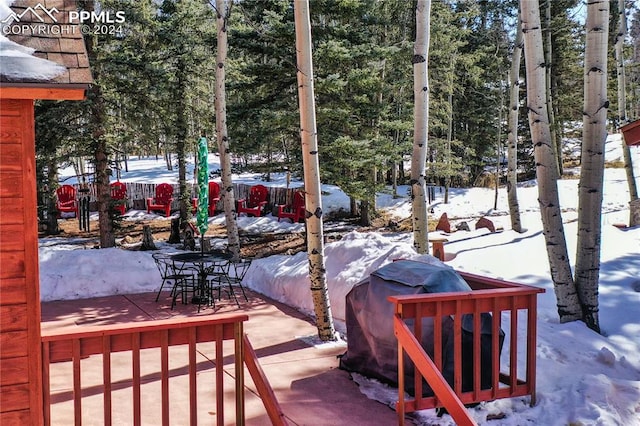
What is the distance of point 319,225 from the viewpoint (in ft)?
19.9

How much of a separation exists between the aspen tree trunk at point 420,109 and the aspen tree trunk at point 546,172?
209cm

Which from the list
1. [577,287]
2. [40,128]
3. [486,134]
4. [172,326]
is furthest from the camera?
[486,134]

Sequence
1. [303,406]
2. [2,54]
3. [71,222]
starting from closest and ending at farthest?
[2,54], [303,406], [71,222]

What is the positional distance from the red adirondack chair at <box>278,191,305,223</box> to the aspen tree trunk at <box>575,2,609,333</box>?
12164mm

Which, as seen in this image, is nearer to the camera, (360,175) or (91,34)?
(91,34)

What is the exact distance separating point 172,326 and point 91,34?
931 cm

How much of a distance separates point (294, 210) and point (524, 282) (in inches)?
465

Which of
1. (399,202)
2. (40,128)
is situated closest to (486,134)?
(399,202)

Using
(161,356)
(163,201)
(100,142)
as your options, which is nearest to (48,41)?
(161,356)

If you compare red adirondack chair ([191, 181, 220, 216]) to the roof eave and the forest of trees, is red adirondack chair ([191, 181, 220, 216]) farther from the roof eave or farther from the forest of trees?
the roof eave

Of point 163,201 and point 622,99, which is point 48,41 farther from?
point 163,201

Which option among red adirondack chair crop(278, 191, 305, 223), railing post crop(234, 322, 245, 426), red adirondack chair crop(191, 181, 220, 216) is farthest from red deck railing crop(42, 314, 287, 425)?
red adirondack chair crop(191, 181, 220, 216)

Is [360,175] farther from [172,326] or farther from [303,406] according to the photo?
[172,326]

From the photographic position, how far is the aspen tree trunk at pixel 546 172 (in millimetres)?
5926
